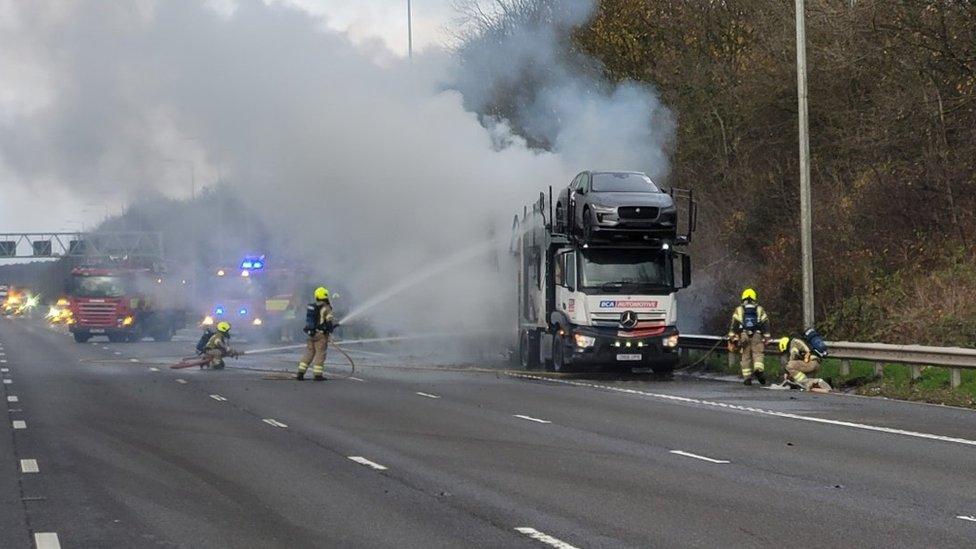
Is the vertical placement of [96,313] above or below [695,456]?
above

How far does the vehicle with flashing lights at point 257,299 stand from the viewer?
59.2m

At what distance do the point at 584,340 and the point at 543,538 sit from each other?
19840 mm

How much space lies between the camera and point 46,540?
1081 centimetres

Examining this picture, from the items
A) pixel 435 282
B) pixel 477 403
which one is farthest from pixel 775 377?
pixel 435 282

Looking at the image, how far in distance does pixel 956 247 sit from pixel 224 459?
67.7ft

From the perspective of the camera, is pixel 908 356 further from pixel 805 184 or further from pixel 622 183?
pixel 622 183

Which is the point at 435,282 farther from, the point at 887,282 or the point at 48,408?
the point at 48,408

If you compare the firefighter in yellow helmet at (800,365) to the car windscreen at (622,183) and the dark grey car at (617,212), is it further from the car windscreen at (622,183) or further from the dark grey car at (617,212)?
the car windscreen at (622,183)

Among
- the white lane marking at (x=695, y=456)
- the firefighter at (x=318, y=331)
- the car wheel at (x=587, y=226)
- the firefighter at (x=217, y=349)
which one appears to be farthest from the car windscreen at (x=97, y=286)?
the white lane marking at (x=695, y=456)

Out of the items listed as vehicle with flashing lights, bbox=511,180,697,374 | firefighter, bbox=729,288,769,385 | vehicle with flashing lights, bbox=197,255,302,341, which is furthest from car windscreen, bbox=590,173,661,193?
vehicle with flashing lights, bbox=197,255,302,341

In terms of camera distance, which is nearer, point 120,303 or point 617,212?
point 617,212

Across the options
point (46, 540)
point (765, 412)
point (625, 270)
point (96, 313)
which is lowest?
point (46, 540)

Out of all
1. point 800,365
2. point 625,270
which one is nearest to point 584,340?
point 625,270

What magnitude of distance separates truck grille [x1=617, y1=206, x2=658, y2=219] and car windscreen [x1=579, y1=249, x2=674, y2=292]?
2.94 ft
